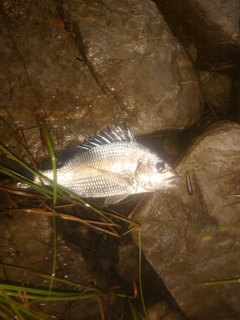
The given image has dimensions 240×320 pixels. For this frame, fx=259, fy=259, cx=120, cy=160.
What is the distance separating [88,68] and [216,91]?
96.4 inches

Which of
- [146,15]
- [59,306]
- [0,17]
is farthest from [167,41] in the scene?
[59,306]

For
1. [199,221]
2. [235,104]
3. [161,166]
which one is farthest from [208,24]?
[199,221]

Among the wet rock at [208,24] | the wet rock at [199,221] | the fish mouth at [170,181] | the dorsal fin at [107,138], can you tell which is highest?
the wet rock at [208,24]

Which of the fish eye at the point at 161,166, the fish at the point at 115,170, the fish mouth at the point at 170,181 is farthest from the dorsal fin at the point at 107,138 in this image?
the fish mouth at the point at 170,181

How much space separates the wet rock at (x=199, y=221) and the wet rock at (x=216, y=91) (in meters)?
0.90

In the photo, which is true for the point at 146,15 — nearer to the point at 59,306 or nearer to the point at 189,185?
the point at 189,185

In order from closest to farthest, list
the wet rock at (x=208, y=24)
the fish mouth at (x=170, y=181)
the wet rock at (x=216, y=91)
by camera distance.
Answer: the fish mouth at (x=170, y=181) < the wet rock at (x=208, y=24) < the wet rock at (x=216, y=91)

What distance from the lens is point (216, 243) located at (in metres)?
4.00

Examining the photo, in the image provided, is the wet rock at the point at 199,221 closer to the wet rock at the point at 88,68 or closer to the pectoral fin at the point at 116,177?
the pectoral fin at the point at 116,177

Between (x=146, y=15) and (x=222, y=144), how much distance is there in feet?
7.51

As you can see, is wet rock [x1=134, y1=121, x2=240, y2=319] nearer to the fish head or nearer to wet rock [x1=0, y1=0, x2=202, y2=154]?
the fish head

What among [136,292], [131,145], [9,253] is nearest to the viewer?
[131,145]

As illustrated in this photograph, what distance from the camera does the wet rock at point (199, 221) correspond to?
156 inches

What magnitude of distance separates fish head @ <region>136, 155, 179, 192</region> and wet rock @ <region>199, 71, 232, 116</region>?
1925mm
